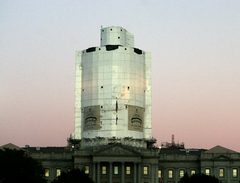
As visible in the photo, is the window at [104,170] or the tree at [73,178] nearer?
the tree at [73,178]

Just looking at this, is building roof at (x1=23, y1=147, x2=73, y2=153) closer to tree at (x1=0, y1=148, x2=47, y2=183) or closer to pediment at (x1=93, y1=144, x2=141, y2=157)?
pediment at (x1=93, y1=144, x2=141, y2=157)

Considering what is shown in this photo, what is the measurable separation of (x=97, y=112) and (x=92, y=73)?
408 inches

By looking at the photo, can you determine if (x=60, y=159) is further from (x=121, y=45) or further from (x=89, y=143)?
(x=121, y=45)

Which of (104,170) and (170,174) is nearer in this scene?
(104,170)

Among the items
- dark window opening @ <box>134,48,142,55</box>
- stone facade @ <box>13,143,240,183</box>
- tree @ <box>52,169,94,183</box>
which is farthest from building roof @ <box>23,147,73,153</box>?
tree @ <box>52,169,94,183</box>

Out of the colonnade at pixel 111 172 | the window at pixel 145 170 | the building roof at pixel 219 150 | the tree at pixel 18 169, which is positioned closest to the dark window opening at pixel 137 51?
the building roof at pixel 219 150

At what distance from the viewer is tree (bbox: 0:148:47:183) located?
124 meters

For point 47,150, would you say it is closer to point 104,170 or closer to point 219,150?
point 104,170

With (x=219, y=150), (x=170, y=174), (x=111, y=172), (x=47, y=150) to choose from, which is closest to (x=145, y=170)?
(x=170, y=174)

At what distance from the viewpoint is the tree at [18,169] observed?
407ft

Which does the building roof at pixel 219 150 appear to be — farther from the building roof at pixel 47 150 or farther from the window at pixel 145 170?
the building roof at pixel 47 150

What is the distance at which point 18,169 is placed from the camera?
417 ft

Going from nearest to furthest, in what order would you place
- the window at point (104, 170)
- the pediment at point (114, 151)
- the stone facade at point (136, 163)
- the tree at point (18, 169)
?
the tree at point (18, 169)
the pediment at point (114, 151)
the stone facade at point (136, 163)
the window at point (104, 170)

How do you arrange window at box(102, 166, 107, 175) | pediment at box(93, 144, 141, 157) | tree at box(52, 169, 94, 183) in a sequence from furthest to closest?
window at box(102, 166, 107, 175) < pediment at box(93, 144, 141, 157) < tree at box(52, 169, 94, 183)
